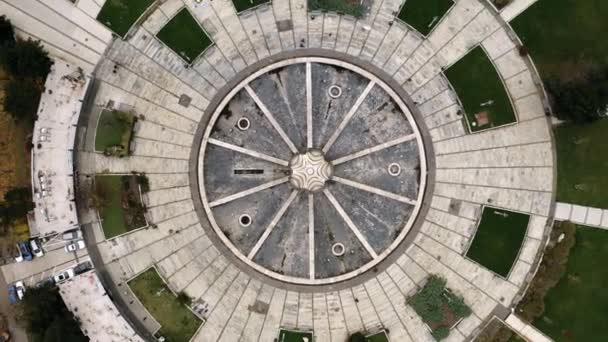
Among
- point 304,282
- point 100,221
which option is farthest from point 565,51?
point 100,221

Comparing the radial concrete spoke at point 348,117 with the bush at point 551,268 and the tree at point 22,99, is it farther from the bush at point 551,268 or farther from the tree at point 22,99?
the tree at point 22,99

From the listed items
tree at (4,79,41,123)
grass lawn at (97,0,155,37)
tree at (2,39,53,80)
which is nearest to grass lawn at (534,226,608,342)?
grass lawn at (97,0,155,37)

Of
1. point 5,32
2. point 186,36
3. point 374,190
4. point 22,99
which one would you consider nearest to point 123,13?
point 186,36

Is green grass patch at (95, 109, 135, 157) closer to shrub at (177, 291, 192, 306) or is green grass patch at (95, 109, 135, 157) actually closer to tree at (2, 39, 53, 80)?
tree at (2, 39, 53, 80)

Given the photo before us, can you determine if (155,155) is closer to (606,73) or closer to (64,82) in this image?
(64,82)

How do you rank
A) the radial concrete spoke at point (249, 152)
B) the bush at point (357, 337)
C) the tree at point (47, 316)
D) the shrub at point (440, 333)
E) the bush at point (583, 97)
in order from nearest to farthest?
the bush at point (583, 97)
the tree at point (47, 316)
the bush at point (357, 337)
the shrub at point (440, 333)
the radial concrete spoke at point (249, 152)

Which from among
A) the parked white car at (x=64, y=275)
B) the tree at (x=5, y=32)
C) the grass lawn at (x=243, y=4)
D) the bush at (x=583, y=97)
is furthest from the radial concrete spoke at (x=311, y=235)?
the tree at (x=5, y=32)
